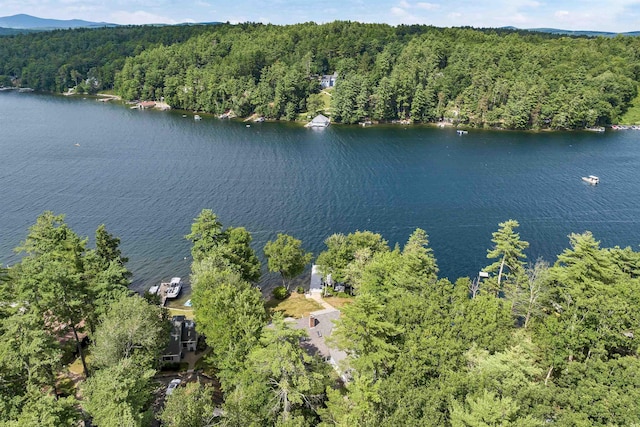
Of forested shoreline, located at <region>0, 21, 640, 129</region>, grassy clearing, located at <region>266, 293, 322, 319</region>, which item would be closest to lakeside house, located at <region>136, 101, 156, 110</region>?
forested shoreline, located at <region>0, 21, 640, 129</region>

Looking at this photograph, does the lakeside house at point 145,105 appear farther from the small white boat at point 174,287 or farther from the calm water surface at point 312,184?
the small white boat at point 174,287

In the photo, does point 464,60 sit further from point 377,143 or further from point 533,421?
point 533,421

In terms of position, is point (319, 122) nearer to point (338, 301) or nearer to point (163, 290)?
point (163, 290)

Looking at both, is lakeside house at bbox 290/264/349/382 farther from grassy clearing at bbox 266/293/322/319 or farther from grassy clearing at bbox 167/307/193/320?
grassy clearing at bbox 167/307/193/320

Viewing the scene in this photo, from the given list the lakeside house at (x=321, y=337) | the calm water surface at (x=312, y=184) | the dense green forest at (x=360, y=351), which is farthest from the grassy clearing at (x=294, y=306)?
the calm water surface at (x=312, y=184)

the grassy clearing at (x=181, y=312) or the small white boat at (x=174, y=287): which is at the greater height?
the small white boat at (x=174, y=287)
